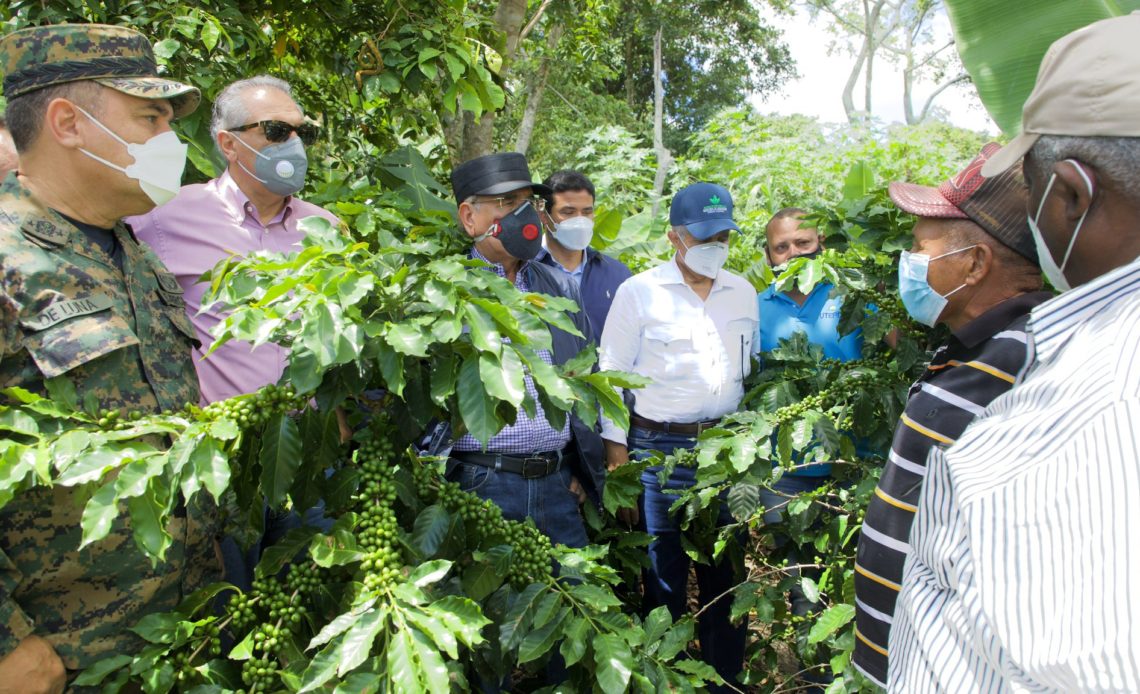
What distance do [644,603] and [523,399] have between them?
2.21 meters

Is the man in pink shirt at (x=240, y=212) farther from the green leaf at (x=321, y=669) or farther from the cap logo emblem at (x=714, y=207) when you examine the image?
the cap logo emblem at (x=714, y=207)

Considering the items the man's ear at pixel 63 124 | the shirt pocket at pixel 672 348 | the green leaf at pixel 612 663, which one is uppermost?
the man's ear at pixel 63 124

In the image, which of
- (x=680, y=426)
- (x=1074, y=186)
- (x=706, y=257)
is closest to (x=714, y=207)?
(x=706, y=257)

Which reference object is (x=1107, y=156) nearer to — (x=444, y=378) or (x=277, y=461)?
(x=444, y=378)

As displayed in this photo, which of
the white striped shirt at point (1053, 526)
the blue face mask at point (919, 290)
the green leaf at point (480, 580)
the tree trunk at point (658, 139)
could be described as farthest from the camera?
the tree trunk at point (658, 139)

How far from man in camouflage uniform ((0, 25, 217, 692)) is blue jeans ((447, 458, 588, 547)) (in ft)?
3.04

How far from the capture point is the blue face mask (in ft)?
7.16

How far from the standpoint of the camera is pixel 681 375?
3.37 metres

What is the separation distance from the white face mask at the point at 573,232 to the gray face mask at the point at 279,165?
157 centimetres

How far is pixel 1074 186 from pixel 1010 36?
2295 mm

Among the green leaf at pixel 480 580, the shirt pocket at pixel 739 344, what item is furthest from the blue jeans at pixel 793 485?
the green leaf at pixel 480 580

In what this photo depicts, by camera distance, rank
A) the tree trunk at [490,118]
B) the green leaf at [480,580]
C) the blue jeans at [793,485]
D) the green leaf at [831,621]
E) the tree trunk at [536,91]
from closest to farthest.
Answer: the green leaf at [480,580], the green leaf at [831,621], the blue jeans at [793,485], the tree trunk at [490,118], the tree trunk at [536,91]

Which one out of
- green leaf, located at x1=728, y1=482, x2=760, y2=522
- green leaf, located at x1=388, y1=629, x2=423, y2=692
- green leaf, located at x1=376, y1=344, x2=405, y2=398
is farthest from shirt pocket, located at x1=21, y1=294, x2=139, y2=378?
green leaf, located at x1=728, y1=482, x2=760, y2=522

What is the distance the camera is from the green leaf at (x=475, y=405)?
1.59 m
